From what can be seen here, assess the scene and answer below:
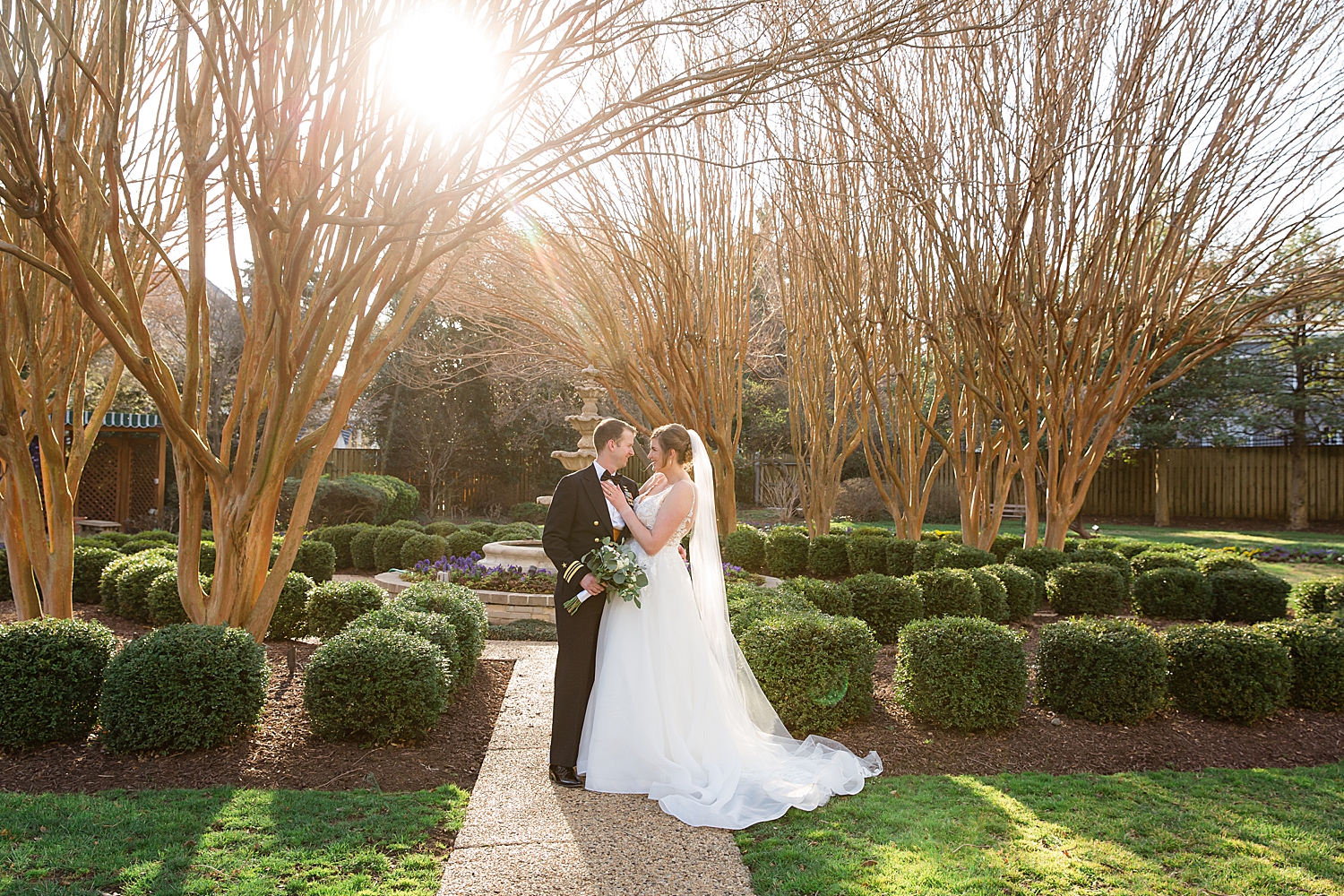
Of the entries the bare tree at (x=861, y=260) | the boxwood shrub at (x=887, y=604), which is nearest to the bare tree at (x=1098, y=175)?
the bare tree at (x=861, y=260)

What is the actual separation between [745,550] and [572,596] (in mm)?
8022

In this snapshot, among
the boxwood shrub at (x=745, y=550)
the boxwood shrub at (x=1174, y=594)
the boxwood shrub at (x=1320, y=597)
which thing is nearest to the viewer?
the boxwood shrub at (x=1320, y=597)

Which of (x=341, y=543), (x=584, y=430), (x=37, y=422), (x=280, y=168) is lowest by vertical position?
(x=341, y=543)

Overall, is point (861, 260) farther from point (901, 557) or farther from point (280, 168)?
point (280, 168)

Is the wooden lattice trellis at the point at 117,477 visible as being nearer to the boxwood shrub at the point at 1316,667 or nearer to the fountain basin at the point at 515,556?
the fountain basin at the point at 515,556

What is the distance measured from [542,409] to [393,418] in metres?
3.93

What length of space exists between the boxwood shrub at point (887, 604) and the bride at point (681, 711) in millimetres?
2904

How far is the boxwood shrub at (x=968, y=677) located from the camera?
16.6 feet

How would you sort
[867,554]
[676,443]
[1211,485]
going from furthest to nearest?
[1211,485] < [867,554] < [676,443]

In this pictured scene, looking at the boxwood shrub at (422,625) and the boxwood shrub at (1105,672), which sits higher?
the boxwood shrub at (422,625)

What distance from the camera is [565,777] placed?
4.14 meters

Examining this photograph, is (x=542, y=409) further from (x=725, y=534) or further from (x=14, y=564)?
(x=14, y=564)

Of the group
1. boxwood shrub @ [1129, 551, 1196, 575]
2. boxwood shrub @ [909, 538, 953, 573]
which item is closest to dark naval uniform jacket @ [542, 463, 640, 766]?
boxwood shrub @ [909, 538, 953, 573]

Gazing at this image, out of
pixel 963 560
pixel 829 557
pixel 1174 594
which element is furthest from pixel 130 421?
pixel 1174 594
